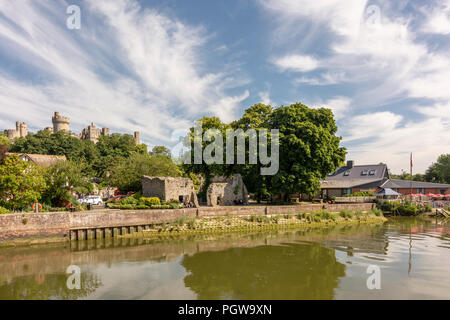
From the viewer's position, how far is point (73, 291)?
42.3 ft

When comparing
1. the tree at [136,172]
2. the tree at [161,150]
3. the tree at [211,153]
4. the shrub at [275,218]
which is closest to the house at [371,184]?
the shrub at [275,218]

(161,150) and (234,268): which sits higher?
(161,150)

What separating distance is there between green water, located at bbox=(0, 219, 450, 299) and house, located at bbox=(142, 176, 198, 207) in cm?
887

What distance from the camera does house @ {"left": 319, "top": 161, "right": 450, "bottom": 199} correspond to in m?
50.1

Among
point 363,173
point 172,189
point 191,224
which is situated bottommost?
point 191,224

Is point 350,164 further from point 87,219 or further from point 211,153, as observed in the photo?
point 87,219

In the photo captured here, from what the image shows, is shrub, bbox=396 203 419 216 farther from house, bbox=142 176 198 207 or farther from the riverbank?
house, bbox=142 176 198 207

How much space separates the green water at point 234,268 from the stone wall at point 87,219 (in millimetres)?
1606

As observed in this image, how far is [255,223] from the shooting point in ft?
98.9

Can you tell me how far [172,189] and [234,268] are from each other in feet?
60.2

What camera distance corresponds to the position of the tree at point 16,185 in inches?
911

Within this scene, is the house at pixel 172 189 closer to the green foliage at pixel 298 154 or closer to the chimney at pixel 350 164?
the green foliage at pixel 298 154

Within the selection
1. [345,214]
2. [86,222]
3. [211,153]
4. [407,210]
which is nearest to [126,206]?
[86,222]
